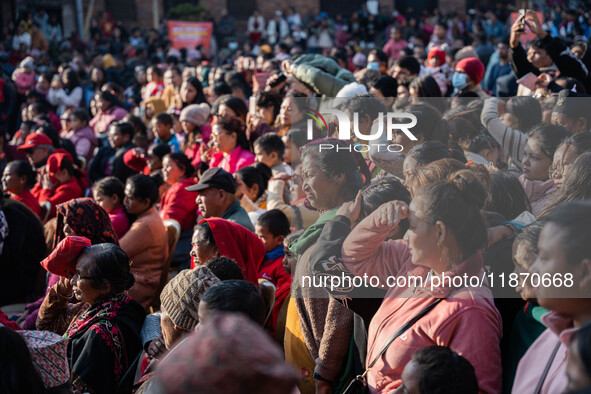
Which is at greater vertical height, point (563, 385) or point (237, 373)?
point (237, 373)

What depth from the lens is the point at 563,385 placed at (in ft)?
5.36

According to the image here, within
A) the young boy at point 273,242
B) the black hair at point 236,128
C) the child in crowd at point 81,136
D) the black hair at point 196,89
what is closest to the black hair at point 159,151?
the black hair at point 236,128

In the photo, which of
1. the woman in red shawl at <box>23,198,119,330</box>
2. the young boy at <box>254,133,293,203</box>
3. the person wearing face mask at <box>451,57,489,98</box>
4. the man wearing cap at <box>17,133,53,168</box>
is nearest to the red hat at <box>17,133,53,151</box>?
the man wearing cap at <box>17,133,53,168</box>

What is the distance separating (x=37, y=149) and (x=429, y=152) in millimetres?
4611

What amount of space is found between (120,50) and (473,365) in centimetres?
1583

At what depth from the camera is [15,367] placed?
1.88 metres

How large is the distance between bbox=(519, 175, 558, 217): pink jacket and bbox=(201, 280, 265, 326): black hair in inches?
42.0

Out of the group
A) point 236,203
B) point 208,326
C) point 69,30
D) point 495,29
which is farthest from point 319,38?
point 208,326

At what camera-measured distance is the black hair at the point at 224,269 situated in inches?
102

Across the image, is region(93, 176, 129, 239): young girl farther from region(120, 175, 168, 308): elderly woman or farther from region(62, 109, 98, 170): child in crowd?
region(62, 109, 98, 170): child in crowd

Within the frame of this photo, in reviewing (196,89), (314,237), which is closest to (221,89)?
(196,89)

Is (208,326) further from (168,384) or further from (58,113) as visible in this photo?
(58,113)

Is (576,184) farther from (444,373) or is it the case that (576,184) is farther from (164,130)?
(164,130)

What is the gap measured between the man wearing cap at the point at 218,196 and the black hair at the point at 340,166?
1.33 m
